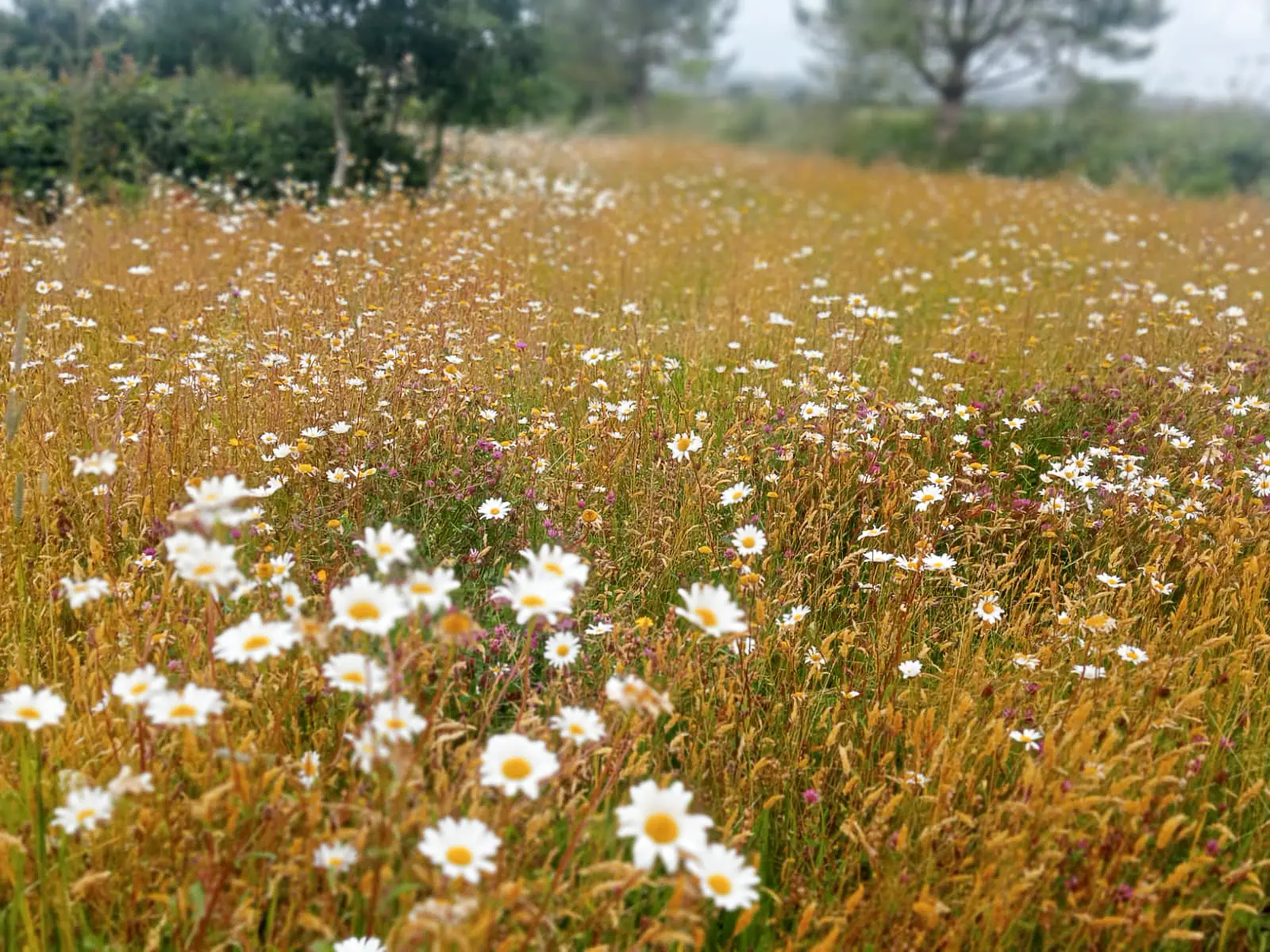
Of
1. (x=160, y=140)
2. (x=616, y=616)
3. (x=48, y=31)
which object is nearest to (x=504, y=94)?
(x=160, y=140)

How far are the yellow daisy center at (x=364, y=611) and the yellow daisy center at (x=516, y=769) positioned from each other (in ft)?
0.97

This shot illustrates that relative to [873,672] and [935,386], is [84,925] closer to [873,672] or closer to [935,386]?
[873,672]

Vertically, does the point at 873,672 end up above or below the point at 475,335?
below

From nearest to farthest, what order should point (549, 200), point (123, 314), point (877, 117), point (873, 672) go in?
1. point (873, 672)
2. point (123, 314)
3. point (549, 200)
4. point (877, 117)

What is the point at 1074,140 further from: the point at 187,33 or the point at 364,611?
the point at 364,611

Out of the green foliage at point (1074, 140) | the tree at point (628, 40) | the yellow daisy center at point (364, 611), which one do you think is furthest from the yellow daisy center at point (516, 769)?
the tree at point (628, 40)

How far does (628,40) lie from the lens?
35000mm

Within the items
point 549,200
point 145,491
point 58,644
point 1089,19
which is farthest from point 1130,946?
point 1089,19

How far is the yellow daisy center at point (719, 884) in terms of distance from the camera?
3.91ft

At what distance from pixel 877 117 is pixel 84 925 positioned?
A: 26.0 m

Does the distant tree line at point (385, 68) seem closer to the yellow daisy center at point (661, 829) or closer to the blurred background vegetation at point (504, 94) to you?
the blurred background vegetation at point (504, 94)

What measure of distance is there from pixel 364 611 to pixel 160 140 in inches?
395

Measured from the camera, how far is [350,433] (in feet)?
9.61

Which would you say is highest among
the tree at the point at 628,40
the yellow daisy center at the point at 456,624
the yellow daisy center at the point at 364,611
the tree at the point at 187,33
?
the tree at the point at 628,40
